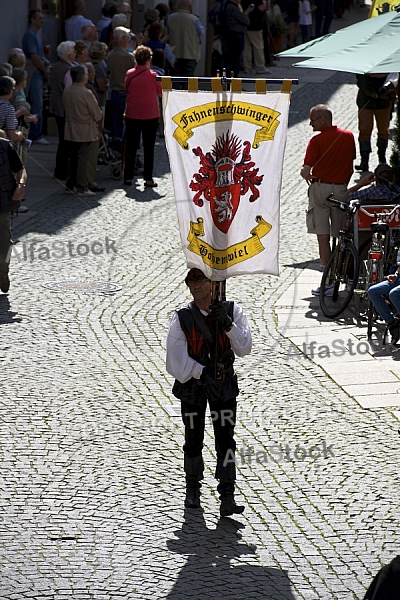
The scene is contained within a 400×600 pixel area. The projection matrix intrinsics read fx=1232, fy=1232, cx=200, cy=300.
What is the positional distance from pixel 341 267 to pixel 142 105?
6442 mm

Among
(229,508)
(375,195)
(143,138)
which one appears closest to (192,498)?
(229,508)

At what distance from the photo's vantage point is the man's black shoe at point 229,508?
24.4 feet

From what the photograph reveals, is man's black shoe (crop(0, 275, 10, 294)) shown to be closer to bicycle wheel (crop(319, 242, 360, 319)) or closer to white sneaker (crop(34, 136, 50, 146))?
bicycle wheel (crop(319, 242, 360, 319))

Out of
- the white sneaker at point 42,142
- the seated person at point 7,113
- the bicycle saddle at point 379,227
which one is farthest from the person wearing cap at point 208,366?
the white sneaker at point 42,142

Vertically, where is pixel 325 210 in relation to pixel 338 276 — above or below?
above

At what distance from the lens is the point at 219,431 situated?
7.60 meters

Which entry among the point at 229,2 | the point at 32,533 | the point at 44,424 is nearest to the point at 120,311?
the point at 44,424

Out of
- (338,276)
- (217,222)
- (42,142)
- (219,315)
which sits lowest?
(42,142)

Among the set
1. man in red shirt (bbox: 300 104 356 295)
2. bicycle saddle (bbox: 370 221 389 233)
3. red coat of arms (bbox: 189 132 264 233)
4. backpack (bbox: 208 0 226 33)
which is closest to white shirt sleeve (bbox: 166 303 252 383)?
red coat of arms (bbox: 189 132 264 233)

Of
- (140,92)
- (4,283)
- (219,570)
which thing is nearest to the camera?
(219,570)

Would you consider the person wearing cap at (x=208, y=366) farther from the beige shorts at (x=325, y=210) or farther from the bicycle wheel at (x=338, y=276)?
the beige shorts at (x=325, y=210)

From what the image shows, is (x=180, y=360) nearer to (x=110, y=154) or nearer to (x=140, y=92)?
(x=140, y=92)

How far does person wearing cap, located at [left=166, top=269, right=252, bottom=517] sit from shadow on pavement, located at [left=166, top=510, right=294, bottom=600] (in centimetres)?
20

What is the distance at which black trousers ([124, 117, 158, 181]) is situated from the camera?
18172 millimetres
